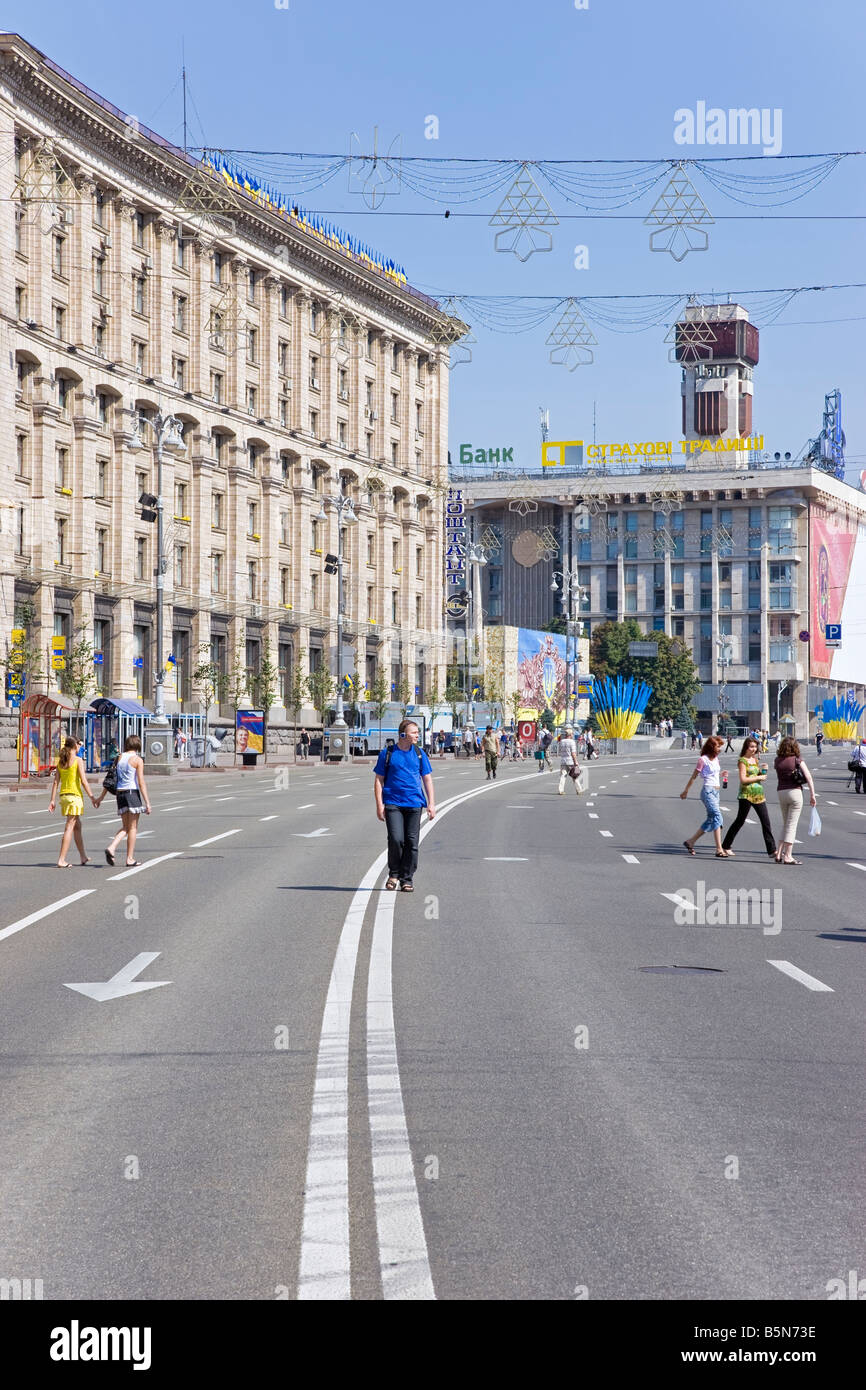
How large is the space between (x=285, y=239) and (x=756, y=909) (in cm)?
8285

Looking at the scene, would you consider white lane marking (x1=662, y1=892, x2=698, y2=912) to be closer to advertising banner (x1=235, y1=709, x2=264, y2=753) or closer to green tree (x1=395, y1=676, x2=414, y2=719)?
advertising banner (x1=235, y1=709, x2=264, y2=753)

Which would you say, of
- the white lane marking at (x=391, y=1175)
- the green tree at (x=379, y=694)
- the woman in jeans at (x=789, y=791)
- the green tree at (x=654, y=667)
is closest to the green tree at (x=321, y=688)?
the green tree at (x=379, y=694)

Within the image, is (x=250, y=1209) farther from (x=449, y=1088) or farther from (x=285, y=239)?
(x=285, y=239)

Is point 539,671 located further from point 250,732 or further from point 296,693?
point 250,732

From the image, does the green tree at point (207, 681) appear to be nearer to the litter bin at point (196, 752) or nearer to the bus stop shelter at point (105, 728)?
the litter bin at point (196, 752)

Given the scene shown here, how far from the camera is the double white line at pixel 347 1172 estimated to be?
5.06 meters

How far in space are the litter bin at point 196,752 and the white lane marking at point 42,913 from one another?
51260mm

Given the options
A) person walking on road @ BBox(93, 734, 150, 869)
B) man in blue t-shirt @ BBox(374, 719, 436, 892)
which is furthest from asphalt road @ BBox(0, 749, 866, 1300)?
person walking on road @ BBox(93, 734, 150, 869)

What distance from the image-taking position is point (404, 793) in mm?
17219

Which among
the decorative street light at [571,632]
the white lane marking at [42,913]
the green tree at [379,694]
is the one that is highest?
the decorative street light at [571,632]

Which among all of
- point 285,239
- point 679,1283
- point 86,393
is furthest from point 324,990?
point 285,239

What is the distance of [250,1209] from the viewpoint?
581 cm

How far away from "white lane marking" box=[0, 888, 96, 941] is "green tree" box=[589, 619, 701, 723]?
13885 cm

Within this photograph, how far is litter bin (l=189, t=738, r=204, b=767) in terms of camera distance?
2721 inches
